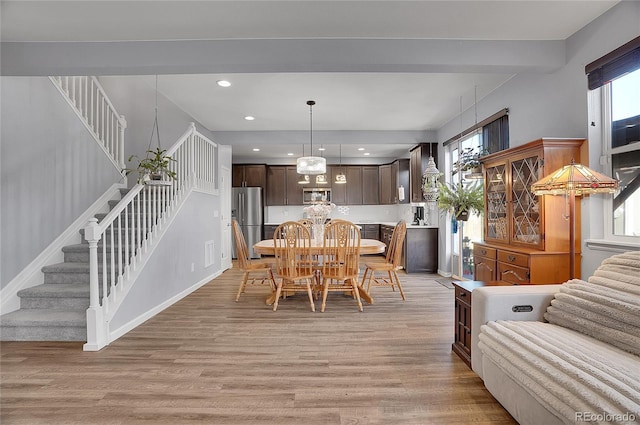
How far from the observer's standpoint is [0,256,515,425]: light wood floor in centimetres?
178

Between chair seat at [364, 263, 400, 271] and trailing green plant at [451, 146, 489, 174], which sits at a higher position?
trailing green plant at [451, 146, 489, 174]

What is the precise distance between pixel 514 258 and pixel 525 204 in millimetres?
507

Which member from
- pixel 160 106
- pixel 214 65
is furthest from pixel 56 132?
pixel 214 65

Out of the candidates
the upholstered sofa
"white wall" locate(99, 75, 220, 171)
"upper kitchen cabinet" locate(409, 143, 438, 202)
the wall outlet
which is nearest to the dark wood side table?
the upholstered sofa

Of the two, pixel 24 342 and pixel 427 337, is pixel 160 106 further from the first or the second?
pixel 427 337

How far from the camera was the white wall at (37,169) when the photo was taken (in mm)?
2912

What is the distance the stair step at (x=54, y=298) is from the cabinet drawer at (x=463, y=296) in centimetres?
336

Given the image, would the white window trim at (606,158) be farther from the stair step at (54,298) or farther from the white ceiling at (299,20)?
the stair step at (54,298)

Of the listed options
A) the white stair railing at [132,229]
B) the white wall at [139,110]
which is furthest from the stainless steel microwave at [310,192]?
the white wall at [139,110]

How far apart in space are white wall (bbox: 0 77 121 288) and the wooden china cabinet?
454 centimetres

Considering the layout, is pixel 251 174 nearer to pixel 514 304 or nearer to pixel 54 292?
pixel 54 292

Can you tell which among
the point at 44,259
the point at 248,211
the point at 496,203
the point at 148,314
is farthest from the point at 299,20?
the point at 248,211

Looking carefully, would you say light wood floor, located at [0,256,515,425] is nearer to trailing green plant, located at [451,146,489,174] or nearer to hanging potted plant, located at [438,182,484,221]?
hanging potted plant, located at [438,182,484,221]

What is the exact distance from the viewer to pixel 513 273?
2783mm
